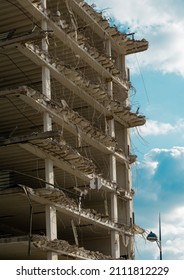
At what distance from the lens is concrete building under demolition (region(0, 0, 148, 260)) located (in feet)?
156

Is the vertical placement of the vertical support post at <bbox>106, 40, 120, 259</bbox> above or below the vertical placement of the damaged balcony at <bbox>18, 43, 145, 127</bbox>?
below

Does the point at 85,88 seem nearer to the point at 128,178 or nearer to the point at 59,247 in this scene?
the point at 128,178

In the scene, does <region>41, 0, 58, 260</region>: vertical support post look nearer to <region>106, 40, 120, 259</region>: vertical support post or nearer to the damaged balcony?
the damaged balcony

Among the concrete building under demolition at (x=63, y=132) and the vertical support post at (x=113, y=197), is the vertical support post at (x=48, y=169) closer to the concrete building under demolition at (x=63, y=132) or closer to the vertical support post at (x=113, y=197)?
the concrete building under demolition at (x=63, y=132)

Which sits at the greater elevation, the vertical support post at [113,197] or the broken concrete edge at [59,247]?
the vertical support post at [113,197]

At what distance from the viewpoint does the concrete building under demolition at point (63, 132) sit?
47.4 m

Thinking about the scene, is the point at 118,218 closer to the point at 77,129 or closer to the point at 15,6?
the point at 77,129

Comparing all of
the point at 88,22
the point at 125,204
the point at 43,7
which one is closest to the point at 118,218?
the point at 125,204

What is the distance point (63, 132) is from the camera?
55.4m

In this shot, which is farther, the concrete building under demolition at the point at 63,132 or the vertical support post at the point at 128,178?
the vertical support post at the point at 128,178

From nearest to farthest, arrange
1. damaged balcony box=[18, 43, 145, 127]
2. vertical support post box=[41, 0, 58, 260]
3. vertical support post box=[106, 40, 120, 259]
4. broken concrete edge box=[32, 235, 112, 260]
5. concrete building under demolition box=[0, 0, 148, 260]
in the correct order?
broken concrete edge box=[32, 235, 112, 260] → concrete building under demolition box=[0, 0, 148, 260] → vertical support post box=[41, 0, 58, 260] → damaged balcony box=[18, 43, 145, 127] → vertical support post box=[106, 40, 120, 259]

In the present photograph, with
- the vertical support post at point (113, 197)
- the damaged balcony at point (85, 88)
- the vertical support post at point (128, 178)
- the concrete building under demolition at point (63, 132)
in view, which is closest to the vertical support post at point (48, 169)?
A: the concrete building under demolition at point (63, 132)

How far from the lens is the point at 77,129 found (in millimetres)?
53469

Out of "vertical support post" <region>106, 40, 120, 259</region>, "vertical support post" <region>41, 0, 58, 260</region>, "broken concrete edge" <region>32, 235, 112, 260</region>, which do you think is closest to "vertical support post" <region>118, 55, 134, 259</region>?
"vertical support post" <region>106, 40, 120, 259</region>
